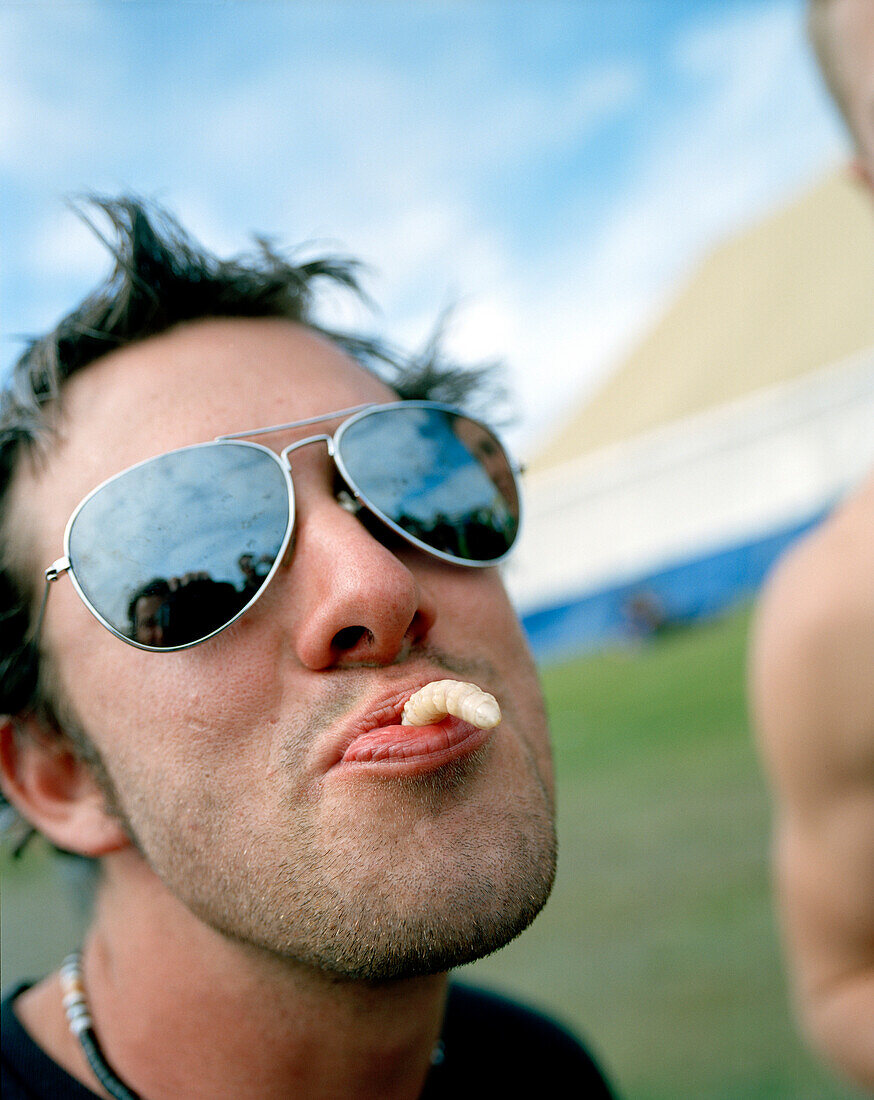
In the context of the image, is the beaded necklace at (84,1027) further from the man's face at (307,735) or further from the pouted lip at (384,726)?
the pouted lip at (384,726)

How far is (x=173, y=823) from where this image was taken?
5.26 ft

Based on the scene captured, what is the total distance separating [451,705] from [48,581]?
0.85 meters

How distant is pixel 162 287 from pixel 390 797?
1.26 meters

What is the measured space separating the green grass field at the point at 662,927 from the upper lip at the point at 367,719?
1262 mm

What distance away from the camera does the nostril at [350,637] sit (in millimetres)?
1594

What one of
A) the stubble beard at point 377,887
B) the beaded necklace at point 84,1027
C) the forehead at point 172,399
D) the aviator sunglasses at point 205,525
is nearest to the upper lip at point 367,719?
the stubble beard at point 377,887

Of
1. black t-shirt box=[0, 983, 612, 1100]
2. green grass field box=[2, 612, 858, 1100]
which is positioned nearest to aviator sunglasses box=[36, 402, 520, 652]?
black t-shirt box=[0, 983, 612, 1100]

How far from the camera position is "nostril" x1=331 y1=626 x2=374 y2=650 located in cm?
159

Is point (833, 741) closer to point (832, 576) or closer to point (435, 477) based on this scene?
point (832, 576)

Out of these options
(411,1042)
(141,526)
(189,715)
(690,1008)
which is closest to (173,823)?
(189,715)

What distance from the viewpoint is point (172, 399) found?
5.93ft

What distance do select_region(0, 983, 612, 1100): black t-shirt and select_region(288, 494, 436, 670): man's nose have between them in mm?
1057

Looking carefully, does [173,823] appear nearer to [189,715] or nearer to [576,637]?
[189,715]

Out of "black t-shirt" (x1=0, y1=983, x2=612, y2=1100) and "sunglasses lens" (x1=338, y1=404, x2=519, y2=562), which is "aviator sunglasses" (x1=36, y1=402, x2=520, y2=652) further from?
"black t-shirt" (x1=0, y1=983, x2=612, y2=1100)
